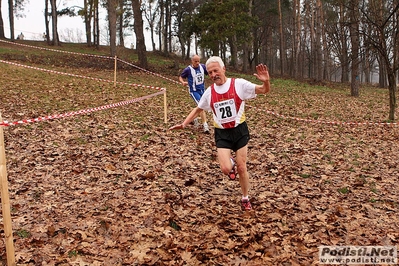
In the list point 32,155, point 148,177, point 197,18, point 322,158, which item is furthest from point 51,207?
point 197,18

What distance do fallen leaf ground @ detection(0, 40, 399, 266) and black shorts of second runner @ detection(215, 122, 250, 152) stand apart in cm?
100

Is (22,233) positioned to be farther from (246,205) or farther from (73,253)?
(246,205)

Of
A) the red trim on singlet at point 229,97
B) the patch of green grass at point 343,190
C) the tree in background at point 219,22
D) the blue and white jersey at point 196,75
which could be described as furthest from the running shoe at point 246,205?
the tree in background at point 219,22

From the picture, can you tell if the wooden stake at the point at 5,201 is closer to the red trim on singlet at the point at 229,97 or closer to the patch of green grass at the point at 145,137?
the red trim on singlet at the point at 229,97

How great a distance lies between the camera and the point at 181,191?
5.70 m

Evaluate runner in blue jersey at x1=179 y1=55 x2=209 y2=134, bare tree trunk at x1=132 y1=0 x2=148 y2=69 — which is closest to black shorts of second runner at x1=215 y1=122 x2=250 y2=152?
runner in blue jersey at x1=179 y1=55 x2=209 y2=134

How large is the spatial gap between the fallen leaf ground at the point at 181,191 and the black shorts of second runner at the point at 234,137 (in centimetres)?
100

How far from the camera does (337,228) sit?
4609 mm

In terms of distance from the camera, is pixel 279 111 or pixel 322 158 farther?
pixel 279 111

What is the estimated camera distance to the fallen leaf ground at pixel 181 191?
4.13 meters

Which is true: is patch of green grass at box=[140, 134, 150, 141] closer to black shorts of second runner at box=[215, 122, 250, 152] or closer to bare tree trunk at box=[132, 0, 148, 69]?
black shorts of second runner at box=[215, 122, 250, 152]

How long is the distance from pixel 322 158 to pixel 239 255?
4.52 meters

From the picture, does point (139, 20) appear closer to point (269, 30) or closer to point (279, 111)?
point (279, 111)

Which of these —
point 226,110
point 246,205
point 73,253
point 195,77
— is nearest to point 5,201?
point 73,253
